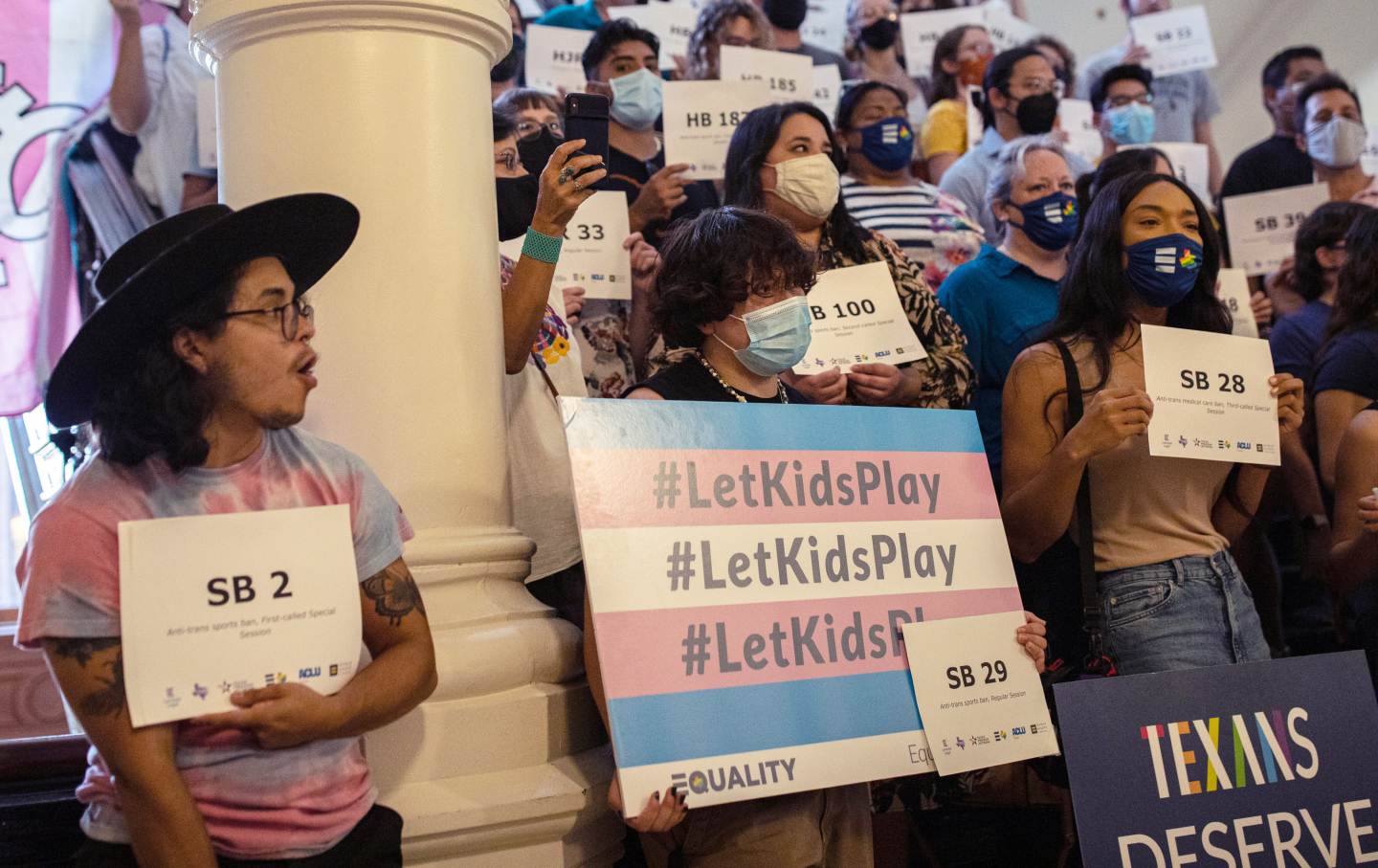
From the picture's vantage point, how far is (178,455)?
81.0 inches

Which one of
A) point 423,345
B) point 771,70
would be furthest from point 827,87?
point 423,345

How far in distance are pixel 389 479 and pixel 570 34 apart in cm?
363

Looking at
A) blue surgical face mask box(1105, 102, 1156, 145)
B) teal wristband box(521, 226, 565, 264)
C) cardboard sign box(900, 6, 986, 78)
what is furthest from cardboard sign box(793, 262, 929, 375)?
cardboard sign box(900, 6, 986, 78)

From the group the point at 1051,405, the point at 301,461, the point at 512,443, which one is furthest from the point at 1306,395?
the point at 301,461

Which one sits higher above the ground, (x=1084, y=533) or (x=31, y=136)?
(x=31, y=136)

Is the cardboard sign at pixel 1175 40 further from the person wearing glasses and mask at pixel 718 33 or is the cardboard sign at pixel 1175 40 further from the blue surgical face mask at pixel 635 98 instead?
the blue surgical face mask at pixel 635 98

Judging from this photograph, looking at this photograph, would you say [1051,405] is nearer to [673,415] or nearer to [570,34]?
[673,415]

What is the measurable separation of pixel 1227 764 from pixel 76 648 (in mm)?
2354

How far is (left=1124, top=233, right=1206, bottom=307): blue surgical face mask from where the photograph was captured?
11.6 feet

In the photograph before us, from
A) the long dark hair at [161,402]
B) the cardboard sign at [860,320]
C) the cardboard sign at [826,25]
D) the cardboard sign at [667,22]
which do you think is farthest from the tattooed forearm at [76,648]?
the cardboard sign at [826,25]

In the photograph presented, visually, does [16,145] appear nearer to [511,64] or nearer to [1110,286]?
[511,64]

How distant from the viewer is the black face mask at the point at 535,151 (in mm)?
3516

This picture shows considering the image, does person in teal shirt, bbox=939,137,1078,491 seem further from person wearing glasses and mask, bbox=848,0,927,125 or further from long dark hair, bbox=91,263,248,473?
person wearing glasses and mask, bbox=848,0,927,125

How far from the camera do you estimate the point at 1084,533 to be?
330 cm
